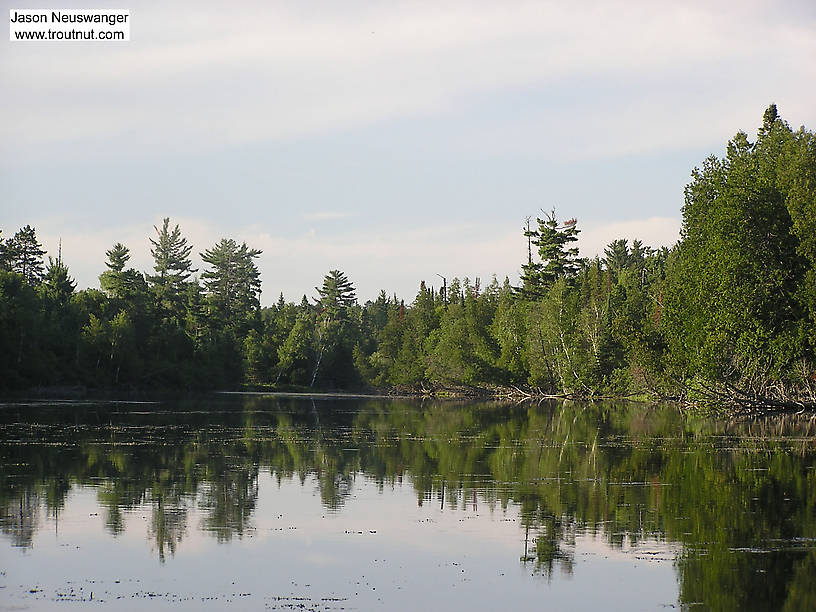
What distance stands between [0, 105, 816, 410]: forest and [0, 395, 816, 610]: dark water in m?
7.94

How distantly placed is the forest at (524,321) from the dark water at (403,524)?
7938 millimetres

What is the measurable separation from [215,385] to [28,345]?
101 feet

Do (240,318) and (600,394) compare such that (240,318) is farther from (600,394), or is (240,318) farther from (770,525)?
(770,525)

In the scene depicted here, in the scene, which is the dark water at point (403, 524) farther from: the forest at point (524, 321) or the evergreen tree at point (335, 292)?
the evergreen tree at point (335, 292)

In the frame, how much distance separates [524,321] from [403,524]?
78.5 metres

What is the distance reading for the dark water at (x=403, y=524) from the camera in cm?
1317

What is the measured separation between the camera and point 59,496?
21.2 m

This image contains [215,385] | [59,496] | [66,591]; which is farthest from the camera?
[215,385]

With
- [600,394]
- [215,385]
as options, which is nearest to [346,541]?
[600,394]

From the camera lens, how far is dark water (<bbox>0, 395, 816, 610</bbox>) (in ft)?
43.2

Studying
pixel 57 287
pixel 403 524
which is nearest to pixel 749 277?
pixel 403 524

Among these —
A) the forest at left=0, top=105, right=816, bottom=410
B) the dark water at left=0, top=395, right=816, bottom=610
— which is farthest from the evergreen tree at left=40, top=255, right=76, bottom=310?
the dark water at left=0, top=395, right=816, bottom=610

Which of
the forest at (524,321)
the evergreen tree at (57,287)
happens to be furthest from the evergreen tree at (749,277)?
the evergreen tree at (57,287)

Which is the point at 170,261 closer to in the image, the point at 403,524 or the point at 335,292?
the point at 335,292
